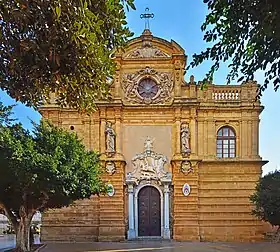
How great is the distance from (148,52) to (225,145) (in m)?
6.64

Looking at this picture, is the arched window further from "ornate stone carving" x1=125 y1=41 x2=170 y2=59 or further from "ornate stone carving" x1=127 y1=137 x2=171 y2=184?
"ornate stone carving" x1=125 y1=41 x2=170 y2=59

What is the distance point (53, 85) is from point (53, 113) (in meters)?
23.4

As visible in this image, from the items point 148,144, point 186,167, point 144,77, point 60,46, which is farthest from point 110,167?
point 60,46

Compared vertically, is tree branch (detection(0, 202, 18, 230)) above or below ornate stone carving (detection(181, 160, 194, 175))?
below

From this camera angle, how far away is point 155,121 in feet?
100

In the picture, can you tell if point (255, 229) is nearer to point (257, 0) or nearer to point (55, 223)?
point (55, 223)

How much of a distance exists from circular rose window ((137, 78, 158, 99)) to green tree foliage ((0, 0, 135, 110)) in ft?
75.0

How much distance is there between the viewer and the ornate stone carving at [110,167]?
29.8 meters

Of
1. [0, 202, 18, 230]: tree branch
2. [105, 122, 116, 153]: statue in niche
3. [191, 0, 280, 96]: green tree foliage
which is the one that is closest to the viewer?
[191, 0, 280, 96]: green tree foliage

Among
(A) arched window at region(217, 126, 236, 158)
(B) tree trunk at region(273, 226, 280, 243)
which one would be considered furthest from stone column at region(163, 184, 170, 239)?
(B) tree trunk at region(273, 226, 280, 243)

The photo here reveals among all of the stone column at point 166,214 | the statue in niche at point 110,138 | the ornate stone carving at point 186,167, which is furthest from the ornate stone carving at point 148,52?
the stone column at point 166,214

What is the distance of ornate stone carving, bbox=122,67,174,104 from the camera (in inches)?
1202

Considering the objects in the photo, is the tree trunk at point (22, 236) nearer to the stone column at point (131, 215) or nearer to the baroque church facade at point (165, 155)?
the baroque church facade at point (165, 155)

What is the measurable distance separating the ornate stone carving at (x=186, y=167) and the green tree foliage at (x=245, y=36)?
22486mm
